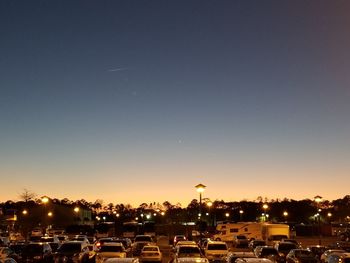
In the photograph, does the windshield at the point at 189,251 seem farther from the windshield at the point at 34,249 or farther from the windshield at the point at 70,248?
the windshield at the point at 34,249

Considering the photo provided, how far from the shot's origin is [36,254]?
32.4 m

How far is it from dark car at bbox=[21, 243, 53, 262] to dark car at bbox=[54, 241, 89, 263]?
51.8 inches

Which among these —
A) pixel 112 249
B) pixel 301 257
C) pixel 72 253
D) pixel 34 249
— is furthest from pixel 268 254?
pixel 34 249

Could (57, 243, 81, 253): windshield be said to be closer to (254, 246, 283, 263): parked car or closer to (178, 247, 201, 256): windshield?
(178, 247, 201, 256): windshield

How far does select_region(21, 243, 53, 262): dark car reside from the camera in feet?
105

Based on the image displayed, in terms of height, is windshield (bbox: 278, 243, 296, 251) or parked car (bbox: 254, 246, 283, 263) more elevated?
windshield (bbox: 278, 243, 296, 251)

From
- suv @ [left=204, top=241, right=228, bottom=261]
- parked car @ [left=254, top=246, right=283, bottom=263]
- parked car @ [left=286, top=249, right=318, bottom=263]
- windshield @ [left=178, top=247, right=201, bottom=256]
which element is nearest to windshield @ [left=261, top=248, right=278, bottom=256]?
parked car @ [left=254, top=246, right=283, bottom=263]

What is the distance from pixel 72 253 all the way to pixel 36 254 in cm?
317

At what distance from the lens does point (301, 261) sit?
31125 mm

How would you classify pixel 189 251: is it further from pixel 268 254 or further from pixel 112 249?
pixel 268 254

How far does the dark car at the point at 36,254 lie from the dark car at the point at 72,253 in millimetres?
1316

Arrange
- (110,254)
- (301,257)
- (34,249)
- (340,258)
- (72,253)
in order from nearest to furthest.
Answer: (340,258)
(72,253)
(110,254)
(301,257)
(34,249)

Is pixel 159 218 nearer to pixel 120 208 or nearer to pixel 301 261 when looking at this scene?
pixel 120 208

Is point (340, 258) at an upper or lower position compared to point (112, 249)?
lower
